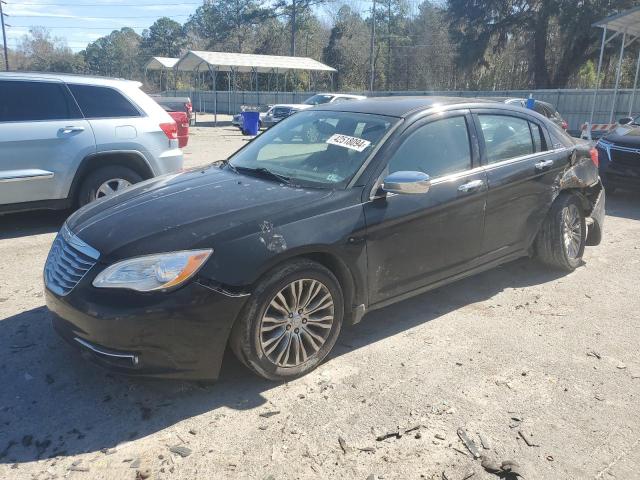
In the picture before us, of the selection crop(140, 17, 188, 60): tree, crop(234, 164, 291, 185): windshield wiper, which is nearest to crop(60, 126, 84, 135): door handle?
crop(234, 164, 291, 185): windshield wiper

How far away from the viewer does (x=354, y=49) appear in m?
55.3

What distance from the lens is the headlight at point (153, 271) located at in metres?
2.92

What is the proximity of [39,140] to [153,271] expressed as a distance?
420 centimetres

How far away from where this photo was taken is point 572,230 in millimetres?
5352

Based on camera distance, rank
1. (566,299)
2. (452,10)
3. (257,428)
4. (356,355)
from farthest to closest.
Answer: (452,10), (566,299), (356,355), (257,428)

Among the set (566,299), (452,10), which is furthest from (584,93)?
(566,299)

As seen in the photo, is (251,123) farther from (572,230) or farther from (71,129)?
(572,230)

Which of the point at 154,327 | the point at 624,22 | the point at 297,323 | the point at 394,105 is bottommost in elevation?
the point at 297,323

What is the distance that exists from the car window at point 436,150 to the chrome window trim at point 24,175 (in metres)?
4.37

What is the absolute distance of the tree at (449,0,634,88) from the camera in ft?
108

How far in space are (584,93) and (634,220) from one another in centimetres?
2044

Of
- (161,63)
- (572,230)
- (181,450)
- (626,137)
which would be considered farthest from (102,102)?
(161,63)

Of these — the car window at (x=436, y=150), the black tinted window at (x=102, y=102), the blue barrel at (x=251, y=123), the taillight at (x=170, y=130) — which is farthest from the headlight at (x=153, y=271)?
the blue barrel at (x=251, y=123)

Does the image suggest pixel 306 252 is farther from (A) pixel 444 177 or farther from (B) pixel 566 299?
(B) pixel 566 299
